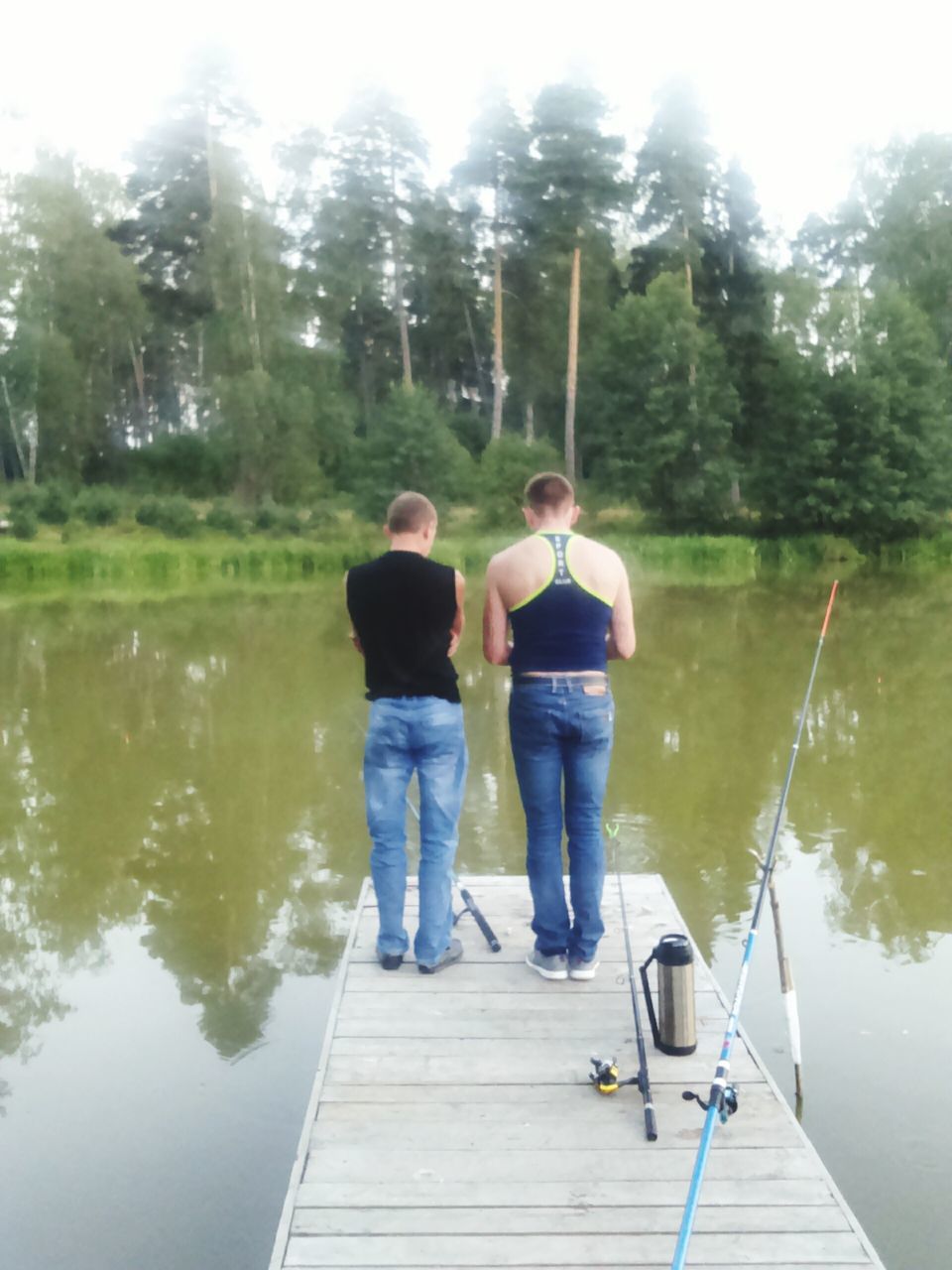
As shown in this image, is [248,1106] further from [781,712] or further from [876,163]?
[876,163]

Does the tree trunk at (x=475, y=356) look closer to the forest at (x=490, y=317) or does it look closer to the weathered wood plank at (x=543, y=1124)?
the forest at (x=490, y=317)

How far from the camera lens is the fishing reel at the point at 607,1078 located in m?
3.08

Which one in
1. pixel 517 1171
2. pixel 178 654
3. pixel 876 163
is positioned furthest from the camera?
pixel 876 163

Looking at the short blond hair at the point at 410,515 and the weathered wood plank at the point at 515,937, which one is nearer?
the short blond hair at the point at 410,515

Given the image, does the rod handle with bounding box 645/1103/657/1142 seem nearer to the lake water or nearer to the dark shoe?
the lake water

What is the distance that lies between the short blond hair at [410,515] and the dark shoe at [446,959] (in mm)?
1362

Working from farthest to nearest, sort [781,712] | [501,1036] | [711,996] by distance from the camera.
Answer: [781,712] → [711,996] → [501,1036]

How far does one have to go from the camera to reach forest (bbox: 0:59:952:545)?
29.9 meters

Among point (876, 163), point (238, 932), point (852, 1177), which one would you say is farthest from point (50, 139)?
point (852, 1177)

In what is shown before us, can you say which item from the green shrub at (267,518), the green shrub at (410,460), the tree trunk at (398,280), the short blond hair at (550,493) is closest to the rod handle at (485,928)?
the short blond hair at (550,493)

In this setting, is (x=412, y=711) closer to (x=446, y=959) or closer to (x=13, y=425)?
(x=446, y=959)

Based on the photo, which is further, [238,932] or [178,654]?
[178,654]

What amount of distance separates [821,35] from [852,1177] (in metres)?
43.4

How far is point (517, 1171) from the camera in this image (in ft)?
9.07
